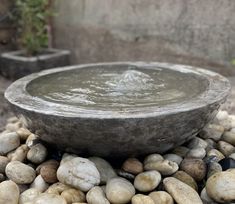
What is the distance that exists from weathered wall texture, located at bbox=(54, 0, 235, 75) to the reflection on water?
161 centimetres

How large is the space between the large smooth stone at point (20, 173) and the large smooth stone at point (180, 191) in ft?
2.83

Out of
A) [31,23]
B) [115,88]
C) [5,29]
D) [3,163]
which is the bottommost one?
[3,163]

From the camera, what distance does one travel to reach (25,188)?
2371mm

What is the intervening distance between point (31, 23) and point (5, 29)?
582 millimetres

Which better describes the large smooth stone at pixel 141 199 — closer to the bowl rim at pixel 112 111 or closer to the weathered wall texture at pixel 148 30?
the bowl rim at pixel 112 111

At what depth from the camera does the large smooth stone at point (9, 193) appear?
2.10m

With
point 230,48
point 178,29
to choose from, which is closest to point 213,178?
point 230,48

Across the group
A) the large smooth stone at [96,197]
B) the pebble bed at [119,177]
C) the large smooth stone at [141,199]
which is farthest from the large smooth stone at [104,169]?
the large smooth stone at [141,199]

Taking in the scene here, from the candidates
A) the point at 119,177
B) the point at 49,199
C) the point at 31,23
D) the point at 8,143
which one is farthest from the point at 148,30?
the point at 49,199

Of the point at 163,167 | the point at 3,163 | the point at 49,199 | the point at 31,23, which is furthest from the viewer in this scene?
the point at 31,23

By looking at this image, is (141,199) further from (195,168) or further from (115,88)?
(115,88)

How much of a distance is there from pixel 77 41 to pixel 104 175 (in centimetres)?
406

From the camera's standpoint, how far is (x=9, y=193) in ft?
6.97

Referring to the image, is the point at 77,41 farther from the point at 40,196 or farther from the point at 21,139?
the point at 40,196
